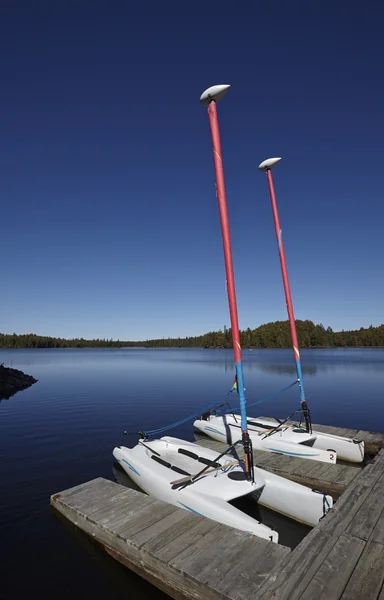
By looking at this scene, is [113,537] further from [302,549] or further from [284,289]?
[284,289]

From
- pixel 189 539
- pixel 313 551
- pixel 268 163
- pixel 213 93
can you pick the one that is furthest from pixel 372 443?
pixel 213 93

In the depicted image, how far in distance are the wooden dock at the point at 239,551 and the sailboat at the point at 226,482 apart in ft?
2.11

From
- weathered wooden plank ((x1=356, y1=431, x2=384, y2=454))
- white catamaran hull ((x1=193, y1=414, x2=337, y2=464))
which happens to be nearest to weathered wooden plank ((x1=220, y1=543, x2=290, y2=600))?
white catamaran hull ((x1=193, y1=414, x2=337, y2=464))

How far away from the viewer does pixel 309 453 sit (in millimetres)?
12703

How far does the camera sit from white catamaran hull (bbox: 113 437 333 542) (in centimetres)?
768

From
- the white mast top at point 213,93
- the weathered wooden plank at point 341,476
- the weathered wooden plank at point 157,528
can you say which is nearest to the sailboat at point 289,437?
the weathered wooden plank at point 341,476

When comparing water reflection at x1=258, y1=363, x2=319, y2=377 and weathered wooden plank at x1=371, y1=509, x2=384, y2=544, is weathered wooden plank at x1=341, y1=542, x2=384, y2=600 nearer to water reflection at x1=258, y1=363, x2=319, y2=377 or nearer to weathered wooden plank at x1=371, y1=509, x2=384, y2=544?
weathered wooden plank at x1=371, y1=509, x2=384, y2=544

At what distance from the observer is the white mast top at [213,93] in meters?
10.0

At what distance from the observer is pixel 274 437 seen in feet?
46.5

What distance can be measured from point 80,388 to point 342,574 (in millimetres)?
36009

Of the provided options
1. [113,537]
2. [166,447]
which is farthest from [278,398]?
[113,537]

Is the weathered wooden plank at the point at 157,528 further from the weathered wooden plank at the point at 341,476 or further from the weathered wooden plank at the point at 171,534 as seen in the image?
the weathered wooden plank at the point at 341,476

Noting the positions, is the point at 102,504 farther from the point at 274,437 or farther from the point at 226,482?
the point at 274,437

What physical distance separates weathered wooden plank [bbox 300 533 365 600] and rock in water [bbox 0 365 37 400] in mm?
36064
